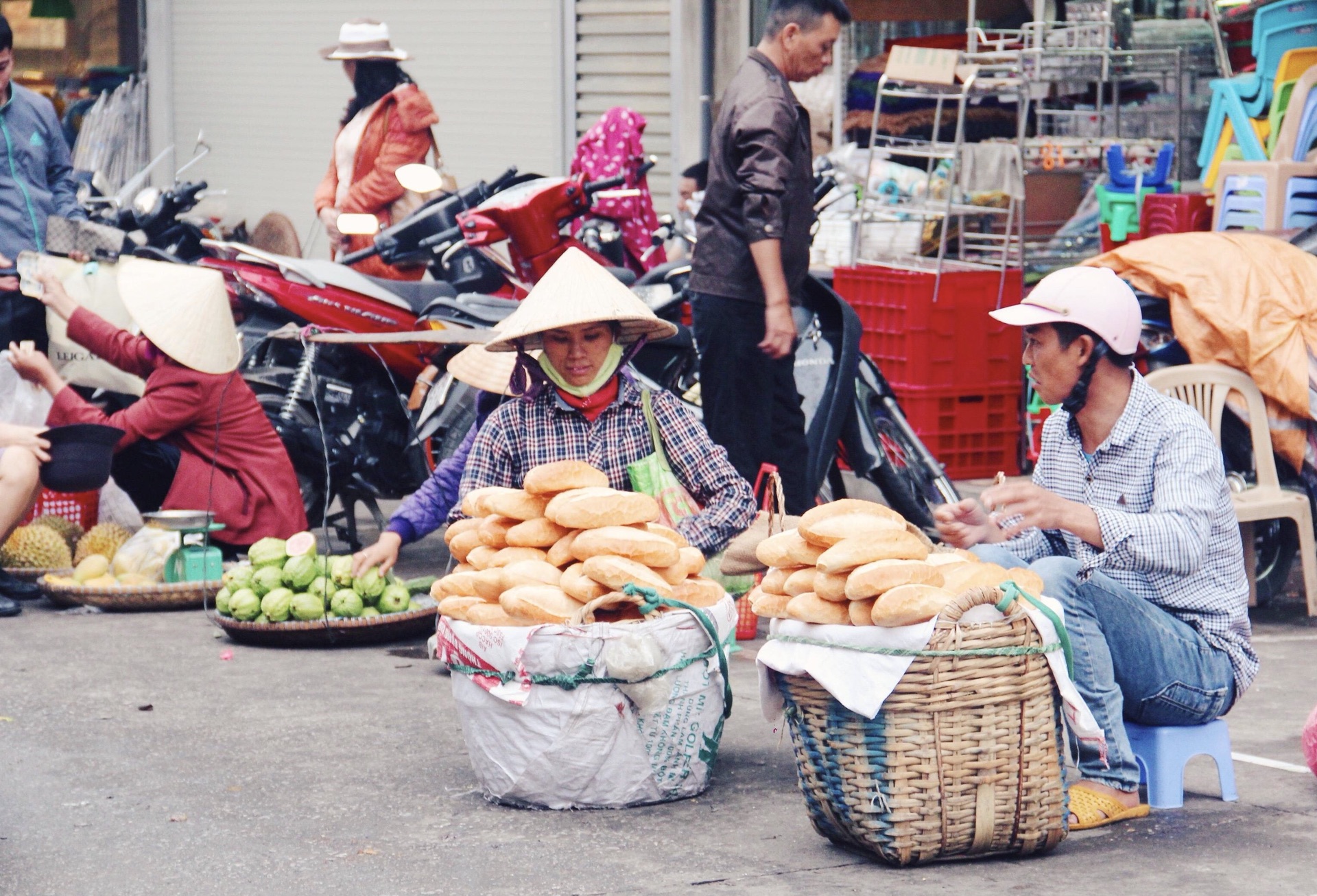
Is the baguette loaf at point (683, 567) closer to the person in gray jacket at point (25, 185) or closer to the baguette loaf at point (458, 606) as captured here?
the baguette loaf at point (458, 606)

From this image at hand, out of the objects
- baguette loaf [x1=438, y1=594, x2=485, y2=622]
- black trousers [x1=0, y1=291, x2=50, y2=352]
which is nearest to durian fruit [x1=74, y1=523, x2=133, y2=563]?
black trousers [x1=0, y1=291, x2=50, y2=352]

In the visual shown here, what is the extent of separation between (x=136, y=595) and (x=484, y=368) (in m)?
1.55

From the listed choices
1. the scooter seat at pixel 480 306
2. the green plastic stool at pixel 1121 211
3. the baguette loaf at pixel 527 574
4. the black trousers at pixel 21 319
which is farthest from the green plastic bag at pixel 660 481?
the green plastic stool at pixel 1121 211

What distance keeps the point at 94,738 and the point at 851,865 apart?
232 cm

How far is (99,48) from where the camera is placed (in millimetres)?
17406

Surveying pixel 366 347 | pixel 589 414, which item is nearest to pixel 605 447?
Result: pixel 589 414

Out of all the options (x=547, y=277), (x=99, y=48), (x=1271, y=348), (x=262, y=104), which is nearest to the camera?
(x=547, y=277)

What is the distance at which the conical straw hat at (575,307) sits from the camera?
4938 millimetres

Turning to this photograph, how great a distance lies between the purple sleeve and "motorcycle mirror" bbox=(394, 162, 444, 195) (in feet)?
9.46

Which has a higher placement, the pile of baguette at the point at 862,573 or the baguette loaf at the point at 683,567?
the pile of baguette at the point at 862,573

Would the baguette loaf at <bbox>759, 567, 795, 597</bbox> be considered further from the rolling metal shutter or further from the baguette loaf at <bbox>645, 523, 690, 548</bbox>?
the rolling metal shutter

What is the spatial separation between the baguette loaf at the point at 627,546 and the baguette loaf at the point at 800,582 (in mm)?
396

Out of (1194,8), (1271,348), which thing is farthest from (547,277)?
(1194,8)

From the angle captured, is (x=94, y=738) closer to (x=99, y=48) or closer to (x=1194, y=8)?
(x=1194, y=8)
